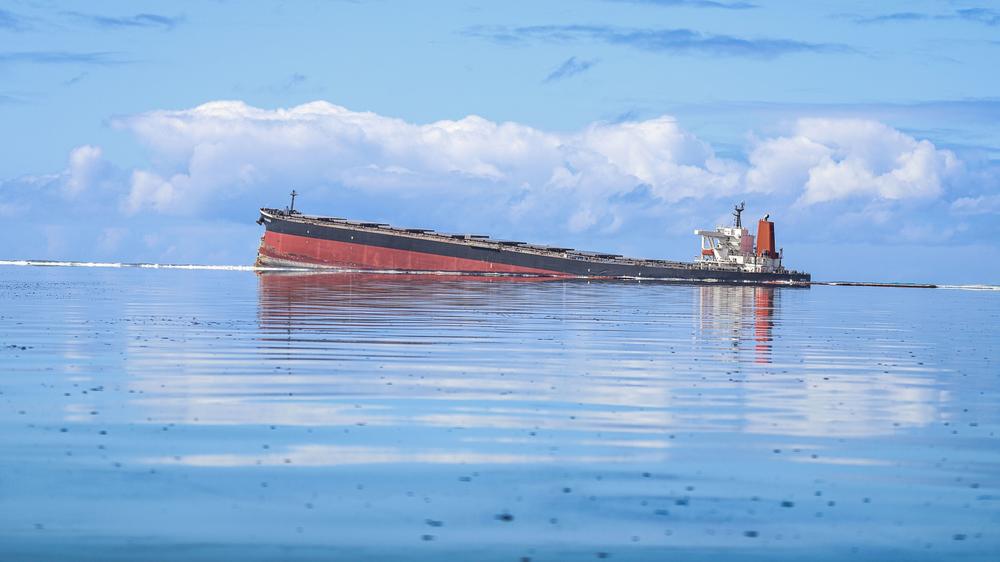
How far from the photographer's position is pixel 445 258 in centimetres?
12181

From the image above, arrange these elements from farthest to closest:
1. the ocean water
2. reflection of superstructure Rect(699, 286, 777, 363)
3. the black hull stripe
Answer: the black hull stripe, reflection of superstructure Rect(699, 286, 777, 363), the ocean water

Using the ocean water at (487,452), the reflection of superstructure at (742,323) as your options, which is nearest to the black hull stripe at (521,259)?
the reflection of superstructure at (742,323)

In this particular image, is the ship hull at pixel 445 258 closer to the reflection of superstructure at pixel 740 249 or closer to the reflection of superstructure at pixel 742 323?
the reflection of superstructure at pixel 740 249

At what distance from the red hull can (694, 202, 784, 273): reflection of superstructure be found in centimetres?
1742

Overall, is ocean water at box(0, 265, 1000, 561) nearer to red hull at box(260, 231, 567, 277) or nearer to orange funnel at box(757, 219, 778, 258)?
red hull at box(260, 231, 567, 277)

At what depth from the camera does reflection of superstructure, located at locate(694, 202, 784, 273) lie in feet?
409

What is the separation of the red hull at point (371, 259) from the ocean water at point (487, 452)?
9160cm

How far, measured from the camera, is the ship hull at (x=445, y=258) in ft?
397

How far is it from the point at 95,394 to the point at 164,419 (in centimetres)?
306

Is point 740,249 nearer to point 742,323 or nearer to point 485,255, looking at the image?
point 485,255

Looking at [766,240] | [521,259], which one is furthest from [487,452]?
→ [766,240]

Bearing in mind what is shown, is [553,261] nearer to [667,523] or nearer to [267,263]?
[267,263]

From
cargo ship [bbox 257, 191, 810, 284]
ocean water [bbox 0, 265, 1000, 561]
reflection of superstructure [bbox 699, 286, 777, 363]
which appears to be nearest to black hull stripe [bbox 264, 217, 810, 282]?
cargo ship [bbox 257, 191, 810, 284]

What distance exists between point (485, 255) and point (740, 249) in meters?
27.5
